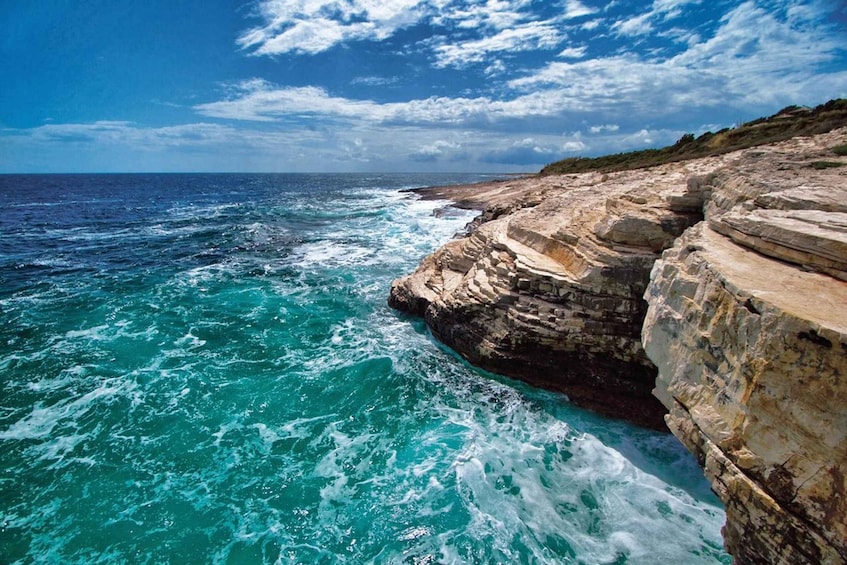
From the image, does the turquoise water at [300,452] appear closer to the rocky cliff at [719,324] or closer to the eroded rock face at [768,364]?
the rocky cliff at [719,324]

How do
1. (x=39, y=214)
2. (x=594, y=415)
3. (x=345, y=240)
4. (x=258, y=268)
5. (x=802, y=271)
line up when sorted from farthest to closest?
(x=39, y=214)
(x=345, y=240)
(x=258, y=268)
(x=594, y=415)
(x=802, y=271)

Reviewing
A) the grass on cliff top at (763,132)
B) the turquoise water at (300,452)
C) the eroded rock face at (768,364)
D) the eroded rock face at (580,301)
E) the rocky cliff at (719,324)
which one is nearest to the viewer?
the eroded rock face at (768,364)

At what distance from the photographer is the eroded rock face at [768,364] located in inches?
203

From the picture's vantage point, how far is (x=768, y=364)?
5.54 meters

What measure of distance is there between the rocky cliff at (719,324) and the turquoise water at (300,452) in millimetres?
2008

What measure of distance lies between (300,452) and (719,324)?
32.6ft

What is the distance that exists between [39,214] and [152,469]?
61.7m

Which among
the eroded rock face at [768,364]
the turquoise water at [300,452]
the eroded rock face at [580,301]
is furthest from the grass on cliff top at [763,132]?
the turquoise water at [300,452]

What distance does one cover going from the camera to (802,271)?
6.41 metres

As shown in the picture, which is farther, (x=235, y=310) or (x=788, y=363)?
(x=235, y=310)

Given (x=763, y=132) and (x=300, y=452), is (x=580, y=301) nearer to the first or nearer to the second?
(x=300, y=452)

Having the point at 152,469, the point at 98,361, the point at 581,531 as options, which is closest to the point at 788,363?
the point at 581,531

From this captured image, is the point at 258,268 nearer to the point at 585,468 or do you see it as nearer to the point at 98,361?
the point at 98,361

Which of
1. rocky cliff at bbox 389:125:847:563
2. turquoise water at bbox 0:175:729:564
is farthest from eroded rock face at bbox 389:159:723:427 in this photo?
turquoise water at bbox 0:175:729:564
